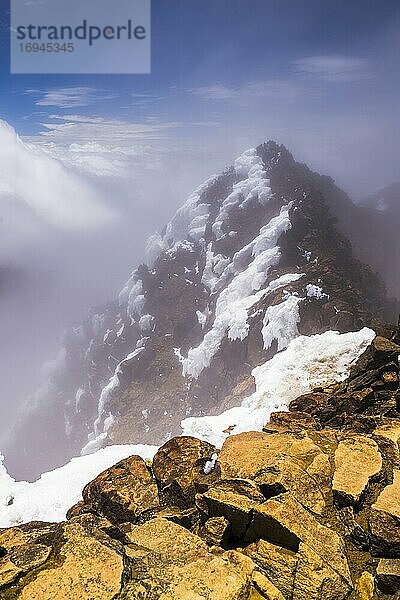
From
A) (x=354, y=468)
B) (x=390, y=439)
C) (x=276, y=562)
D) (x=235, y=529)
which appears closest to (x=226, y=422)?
(x=390, y=439)

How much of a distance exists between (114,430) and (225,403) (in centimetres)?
2830

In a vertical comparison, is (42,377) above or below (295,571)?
below

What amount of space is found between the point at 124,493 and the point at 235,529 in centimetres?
443

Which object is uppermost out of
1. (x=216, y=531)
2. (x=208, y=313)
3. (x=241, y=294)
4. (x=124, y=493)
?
(x=216, y=531)

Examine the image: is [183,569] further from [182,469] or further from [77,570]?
[182,469]

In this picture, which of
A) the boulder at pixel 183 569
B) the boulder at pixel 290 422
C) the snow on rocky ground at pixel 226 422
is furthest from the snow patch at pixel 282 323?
the boulder at pixel 183 569

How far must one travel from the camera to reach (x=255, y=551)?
8.57 metres

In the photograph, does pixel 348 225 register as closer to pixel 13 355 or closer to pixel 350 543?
pixel 350 543

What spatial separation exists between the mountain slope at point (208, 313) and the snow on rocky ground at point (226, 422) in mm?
14412

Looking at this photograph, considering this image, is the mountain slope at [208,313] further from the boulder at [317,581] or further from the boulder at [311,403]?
the boulder at [317,581]

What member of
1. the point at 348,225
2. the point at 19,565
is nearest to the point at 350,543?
the point at 19,565

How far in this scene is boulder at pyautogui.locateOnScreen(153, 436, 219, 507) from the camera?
12062mm

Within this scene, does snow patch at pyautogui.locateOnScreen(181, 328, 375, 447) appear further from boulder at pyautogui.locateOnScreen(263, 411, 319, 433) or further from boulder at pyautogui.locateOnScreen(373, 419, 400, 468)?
boulder at pyautogui.locateOnScreen(373, 419, 400, 468)

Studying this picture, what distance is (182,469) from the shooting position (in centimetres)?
1309
